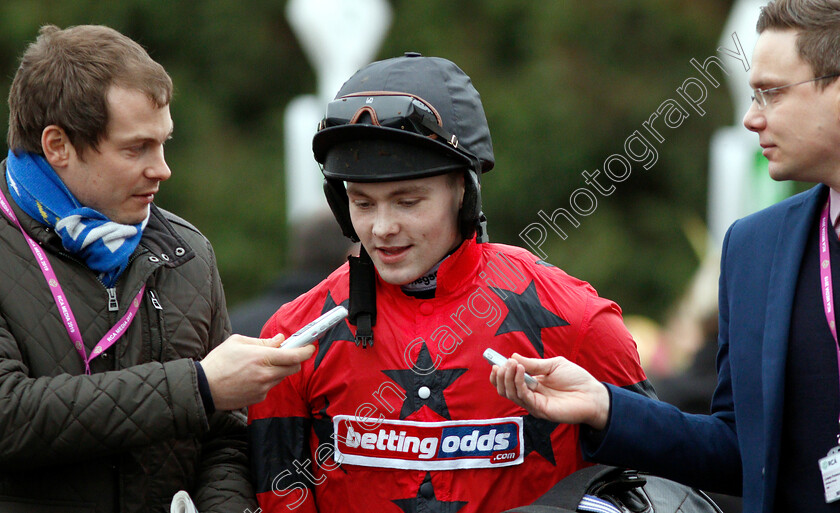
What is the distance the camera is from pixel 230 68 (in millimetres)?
14227

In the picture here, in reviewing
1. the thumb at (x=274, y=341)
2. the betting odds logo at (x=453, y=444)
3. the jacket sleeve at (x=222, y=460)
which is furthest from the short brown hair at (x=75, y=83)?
the betting odds logo at (x=453, y=444)

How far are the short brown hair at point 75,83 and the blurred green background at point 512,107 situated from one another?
9744mm

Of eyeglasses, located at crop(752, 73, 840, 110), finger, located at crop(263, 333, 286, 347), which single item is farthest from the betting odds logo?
eyeglasses, located at crop(752, 73, 840, 110)

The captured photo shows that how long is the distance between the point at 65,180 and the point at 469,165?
1164 mm

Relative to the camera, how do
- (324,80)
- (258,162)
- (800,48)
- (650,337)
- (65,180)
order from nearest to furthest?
(800,48)
(65,180)
(324,80)
(650,337)
(258,162)

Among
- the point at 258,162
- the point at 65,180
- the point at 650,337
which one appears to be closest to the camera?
the point at 65,180

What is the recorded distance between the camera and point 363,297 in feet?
11.2

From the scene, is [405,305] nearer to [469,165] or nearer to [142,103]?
[469,165]

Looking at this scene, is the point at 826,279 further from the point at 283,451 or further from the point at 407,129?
the point at 283,451

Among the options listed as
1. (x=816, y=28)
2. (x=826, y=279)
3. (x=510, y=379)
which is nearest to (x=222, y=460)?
(x=510, y=379)

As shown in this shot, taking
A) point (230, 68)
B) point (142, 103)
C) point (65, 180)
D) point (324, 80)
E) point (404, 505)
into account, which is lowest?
point (404, 505)

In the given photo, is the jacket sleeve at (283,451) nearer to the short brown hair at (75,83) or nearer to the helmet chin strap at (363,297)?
the helmet chin strap at (363,297)

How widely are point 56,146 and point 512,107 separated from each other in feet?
34.4

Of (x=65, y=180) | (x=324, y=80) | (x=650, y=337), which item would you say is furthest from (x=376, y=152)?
(x=650, y=337)
